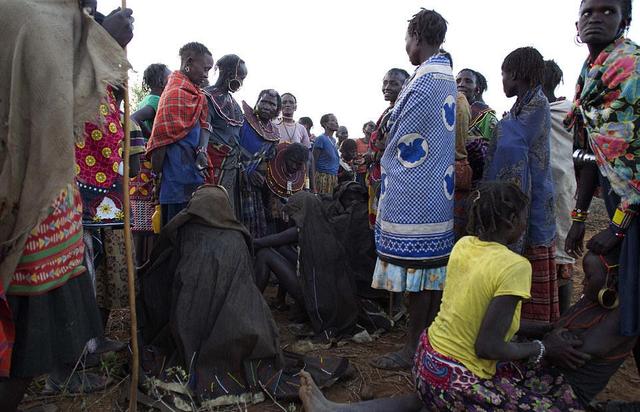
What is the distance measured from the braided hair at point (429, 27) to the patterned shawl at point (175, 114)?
2.04 metres

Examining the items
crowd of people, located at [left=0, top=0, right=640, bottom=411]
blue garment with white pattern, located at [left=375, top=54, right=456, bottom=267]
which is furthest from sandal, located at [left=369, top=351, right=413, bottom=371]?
blue garment with white pattern, located at [left=375, top=54, right=456, bottom=267]

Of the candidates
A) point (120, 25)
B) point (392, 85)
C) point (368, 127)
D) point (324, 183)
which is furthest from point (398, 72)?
point (368, 127)

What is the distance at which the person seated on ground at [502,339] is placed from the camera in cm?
201

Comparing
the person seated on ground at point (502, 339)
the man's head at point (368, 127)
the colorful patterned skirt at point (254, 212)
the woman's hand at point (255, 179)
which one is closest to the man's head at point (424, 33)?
the person seated on ground at point (502, 339)

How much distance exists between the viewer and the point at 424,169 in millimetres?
2887

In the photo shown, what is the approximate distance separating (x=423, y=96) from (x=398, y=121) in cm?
21

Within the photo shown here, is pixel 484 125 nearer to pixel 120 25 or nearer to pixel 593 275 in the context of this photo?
pixel 593 275

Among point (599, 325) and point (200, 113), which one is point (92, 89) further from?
point (200, 113)

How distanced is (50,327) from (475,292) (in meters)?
1.66

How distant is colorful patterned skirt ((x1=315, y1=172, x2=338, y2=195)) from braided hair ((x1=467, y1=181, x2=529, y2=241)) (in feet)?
20.7

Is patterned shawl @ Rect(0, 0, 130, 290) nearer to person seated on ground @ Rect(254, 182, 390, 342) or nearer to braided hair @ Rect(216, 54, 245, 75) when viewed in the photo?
person seated on ground @ Rect(254, 182, 390, 342)

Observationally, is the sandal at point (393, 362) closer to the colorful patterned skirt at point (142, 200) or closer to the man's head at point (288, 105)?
the colorful patterned skirt at point (142, 200)

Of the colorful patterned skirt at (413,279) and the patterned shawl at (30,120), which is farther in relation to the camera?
the colorful patterned skirt at (413,279)

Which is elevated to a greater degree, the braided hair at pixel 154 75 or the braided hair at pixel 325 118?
the braided hair at pixel 154 75
